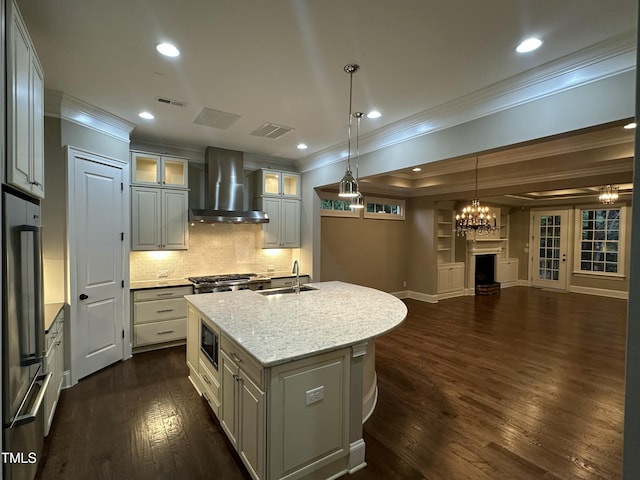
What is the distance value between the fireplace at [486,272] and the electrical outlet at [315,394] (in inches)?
295

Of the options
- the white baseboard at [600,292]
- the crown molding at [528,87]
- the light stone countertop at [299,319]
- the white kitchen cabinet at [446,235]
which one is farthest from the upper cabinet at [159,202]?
the white baseboard at [600,292]

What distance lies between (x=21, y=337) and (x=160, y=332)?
2.69 meters

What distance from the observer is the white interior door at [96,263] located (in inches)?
125

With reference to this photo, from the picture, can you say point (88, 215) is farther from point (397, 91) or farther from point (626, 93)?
point (626, 93)

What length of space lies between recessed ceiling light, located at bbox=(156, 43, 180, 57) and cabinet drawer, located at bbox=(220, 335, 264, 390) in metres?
2.06

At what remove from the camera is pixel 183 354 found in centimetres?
404

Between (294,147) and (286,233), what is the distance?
144 centimetres

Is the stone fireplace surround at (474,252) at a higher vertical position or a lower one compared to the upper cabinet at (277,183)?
lower

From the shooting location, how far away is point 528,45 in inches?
84.4

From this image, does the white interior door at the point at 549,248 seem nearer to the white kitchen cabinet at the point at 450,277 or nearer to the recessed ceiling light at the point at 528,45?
the white kitchen cabinet at the point at 450,277

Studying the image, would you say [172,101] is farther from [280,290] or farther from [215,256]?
[215,256]

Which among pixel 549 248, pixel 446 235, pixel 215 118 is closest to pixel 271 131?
pixel 215 118

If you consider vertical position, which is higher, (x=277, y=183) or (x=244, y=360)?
(x=277, y=183)

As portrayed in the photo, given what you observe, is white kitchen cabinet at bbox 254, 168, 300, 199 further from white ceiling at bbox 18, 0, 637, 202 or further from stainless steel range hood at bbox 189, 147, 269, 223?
white ceiling at bbox 18, 0, 637, 202
